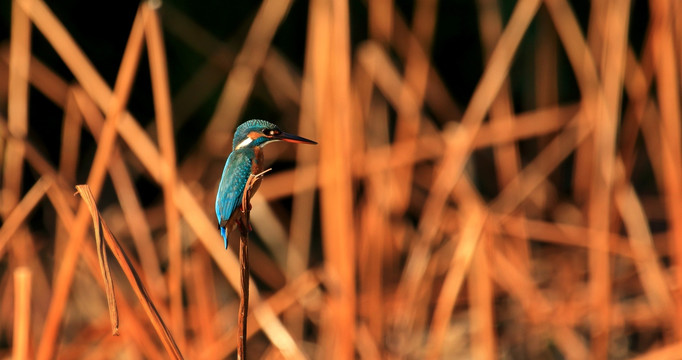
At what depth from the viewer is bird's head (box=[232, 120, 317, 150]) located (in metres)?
0.74

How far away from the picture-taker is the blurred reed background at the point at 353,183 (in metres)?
1.36

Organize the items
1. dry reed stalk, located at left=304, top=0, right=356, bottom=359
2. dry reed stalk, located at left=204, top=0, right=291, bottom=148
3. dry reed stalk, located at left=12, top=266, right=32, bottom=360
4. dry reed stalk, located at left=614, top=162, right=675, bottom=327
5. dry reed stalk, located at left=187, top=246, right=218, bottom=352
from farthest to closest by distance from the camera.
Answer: dry reed stalk, located at left=204, top=0, right=291, bottom=148
dry reed stalk, located at left=614, top=162, right=675, bottom=327
dry reed stalk, located at left=187, top=246, right=218, bottom=352
dry reed stalk, located at left=304, top=0, right=356, bottom=359
dry reed stalk, located at left=12, top=266, right=32, bottom=360

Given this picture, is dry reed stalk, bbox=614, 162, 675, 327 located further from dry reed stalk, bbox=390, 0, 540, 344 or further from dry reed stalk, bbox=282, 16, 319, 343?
dry reed stalk, bbox=282, 16, 319, 343

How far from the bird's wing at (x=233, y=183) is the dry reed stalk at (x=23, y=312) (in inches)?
11.8

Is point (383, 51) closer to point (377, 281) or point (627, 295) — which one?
point (377, 281)

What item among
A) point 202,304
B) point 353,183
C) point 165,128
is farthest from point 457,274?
point 165,128

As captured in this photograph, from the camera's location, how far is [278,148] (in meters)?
2.70

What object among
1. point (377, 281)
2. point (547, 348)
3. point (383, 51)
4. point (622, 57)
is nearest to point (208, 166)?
point (383, 51)

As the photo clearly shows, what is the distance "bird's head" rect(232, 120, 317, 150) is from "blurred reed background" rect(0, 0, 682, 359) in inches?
13.8

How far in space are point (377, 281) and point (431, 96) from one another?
126 cm

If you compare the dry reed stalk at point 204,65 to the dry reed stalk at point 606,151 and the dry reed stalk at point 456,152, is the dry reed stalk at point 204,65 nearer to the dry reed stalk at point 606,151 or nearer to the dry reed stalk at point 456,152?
the dry reed stalk at point 456,152

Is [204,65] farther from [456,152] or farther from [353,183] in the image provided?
[353,183]

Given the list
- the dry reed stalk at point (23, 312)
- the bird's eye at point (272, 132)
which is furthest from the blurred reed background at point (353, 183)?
the bird's eye at point (272, 132)

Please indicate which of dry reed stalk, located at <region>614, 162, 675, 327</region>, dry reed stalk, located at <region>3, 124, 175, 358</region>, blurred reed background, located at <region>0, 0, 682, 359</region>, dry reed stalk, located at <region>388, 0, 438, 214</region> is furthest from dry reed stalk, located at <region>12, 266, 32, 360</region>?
dry reed stalk, located at <region>614, 162, 675, 327</region>
